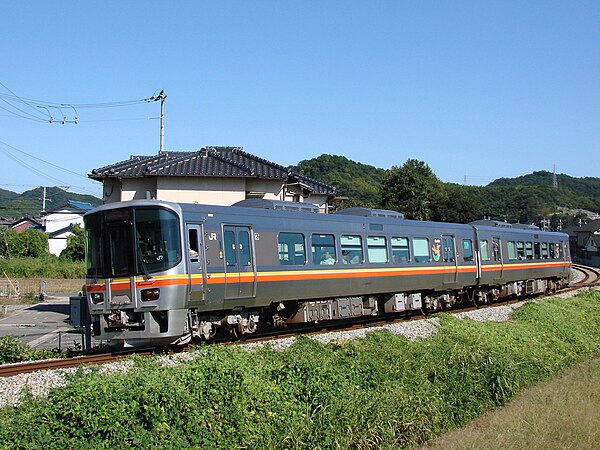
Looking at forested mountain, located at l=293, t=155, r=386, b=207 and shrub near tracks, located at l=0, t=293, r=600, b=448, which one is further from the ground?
forested mountain, located at l=293, t=155, r=386, b=207

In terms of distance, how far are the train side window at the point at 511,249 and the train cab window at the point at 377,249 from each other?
806 cm

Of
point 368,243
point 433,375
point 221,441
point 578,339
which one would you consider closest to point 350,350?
point 433,375

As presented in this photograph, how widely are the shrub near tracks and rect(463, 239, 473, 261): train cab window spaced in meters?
7.02

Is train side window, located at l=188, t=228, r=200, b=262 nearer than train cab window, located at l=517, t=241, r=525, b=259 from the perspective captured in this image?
Yes

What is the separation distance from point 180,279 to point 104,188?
14665 millimetres

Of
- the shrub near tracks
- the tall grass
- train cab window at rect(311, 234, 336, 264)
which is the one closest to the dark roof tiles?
train cab window at rect(311, 234, 336, 264)

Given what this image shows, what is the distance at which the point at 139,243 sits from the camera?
10.5 metres

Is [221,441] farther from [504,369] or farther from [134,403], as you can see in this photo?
[504,369]

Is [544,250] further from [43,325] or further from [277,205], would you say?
[43,325]

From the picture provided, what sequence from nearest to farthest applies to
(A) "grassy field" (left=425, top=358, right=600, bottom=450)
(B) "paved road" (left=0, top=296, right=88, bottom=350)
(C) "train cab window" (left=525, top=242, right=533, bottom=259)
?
1. (A) "grassy field" (left=425, top=358, right=600, bottom=450)
2. (B) "paved road" (left=0, top=296, right=88, bottom=350)
3. (C) "train cab window" (left=525, top=242, right=533, bottom=259)

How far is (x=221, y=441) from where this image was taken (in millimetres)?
6770

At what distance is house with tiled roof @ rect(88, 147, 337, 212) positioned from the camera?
21.8 m

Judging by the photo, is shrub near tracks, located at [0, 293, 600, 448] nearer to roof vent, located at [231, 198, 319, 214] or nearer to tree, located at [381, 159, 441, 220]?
roof vent, located at [231, 198, 319, 214]

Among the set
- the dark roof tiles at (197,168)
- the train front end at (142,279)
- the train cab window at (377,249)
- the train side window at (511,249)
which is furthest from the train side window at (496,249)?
the train front end at (142,279)
